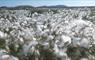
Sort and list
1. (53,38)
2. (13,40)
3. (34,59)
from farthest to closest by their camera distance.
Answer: (13,40)
(53,38)
(34,59)

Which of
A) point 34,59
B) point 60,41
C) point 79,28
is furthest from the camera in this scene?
point 79,28

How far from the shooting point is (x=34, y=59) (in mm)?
4188

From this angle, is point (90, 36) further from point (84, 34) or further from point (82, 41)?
point (82, 41)

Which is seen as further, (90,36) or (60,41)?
(90,36)

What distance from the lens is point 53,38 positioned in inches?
190

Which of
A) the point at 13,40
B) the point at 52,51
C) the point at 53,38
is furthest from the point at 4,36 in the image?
the point at 52,51

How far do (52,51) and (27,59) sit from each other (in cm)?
38

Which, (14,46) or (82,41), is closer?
(82,41)

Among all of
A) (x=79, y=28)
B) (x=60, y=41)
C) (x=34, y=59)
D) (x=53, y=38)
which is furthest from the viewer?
(x=79, y=28)

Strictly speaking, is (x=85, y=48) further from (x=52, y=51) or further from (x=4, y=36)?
(x=4, y=36)

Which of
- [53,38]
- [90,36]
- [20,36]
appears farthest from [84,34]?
[20,36]

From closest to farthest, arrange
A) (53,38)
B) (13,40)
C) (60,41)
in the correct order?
(60,41)
(53,38)
(13,40)

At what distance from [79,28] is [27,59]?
5.57ft

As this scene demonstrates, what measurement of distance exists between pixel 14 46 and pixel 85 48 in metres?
1.19
